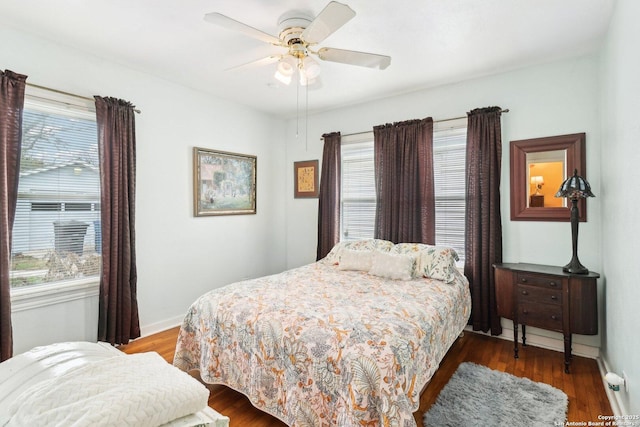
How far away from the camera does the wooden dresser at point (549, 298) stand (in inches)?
96.8

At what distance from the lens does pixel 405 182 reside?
3.56 metres

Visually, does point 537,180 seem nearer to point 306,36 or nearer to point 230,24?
point 306,36

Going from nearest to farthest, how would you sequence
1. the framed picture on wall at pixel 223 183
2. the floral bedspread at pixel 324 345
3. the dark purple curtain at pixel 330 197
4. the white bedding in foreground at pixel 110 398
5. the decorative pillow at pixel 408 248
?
the white bedding in foreground at pixel 110 398 < the floral bedspread at pixel 324 345 < the decorative pillow at pixel 408 248 < the framed picture on wall at pixel 223 183 < the dark purple curtain at pixel 330 197

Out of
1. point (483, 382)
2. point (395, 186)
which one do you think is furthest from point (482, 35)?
point (483, 382)

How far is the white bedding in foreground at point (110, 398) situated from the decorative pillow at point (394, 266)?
6.95ft

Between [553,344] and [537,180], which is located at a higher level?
[537,180]

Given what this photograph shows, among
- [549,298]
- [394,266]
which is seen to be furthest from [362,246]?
[549,298]

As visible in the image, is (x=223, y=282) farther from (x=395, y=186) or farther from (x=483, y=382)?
(x=483, y=382)

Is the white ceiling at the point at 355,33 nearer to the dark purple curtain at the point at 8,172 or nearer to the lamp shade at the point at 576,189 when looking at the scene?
the dark purple curtain at the point at 8,172

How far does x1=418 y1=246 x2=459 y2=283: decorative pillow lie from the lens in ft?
9.48

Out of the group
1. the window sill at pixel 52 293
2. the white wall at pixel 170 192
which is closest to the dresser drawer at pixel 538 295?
the white wall at pixel 170 192

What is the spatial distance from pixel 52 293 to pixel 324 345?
7.94ft

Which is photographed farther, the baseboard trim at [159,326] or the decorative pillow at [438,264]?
the baseboard trim at [159,326]

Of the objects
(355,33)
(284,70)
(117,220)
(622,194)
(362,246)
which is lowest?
(362,246)
